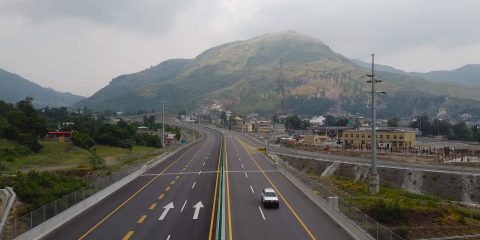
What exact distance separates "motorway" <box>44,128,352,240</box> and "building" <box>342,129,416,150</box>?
93.4 meters

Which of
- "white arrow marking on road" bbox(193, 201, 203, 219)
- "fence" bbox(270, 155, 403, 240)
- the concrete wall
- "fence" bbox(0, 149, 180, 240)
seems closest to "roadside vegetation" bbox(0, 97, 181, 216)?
"fence" bbox(0, 149, 180, 240)

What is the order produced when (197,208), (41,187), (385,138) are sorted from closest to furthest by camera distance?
(197,208), (41,187), (385,138)

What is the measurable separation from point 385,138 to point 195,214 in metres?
120

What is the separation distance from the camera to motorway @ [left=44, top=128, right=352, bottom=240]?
29.3 m

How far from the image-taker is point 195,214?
1393 inches

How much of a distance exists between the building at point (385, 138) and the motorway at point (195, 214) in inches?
3675

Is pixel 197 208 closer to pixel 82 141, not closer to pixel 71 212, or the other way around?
pixel 71 212

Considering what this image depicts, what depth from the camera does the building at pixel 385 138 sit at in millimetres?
141125

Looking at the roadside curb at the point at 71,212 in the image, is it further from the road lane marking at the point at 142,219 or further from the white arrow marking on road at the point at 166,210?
the white arrow marking on road at the point at 166,210

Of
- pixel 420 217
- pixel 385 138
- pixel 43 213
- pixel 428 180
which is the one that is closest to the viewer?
pixel 43 213

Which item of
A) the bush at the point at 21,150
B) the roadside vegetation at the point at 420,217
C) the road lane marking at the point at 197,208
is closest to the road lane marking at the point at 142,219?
the road lane marking at the point at 197,208

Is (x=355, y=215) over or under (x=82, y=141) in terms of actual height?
under

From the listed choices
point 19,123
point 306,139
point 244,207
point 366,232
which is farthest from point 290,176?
point 306,139

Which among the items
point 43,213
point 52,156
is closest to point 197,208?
point 43,213
